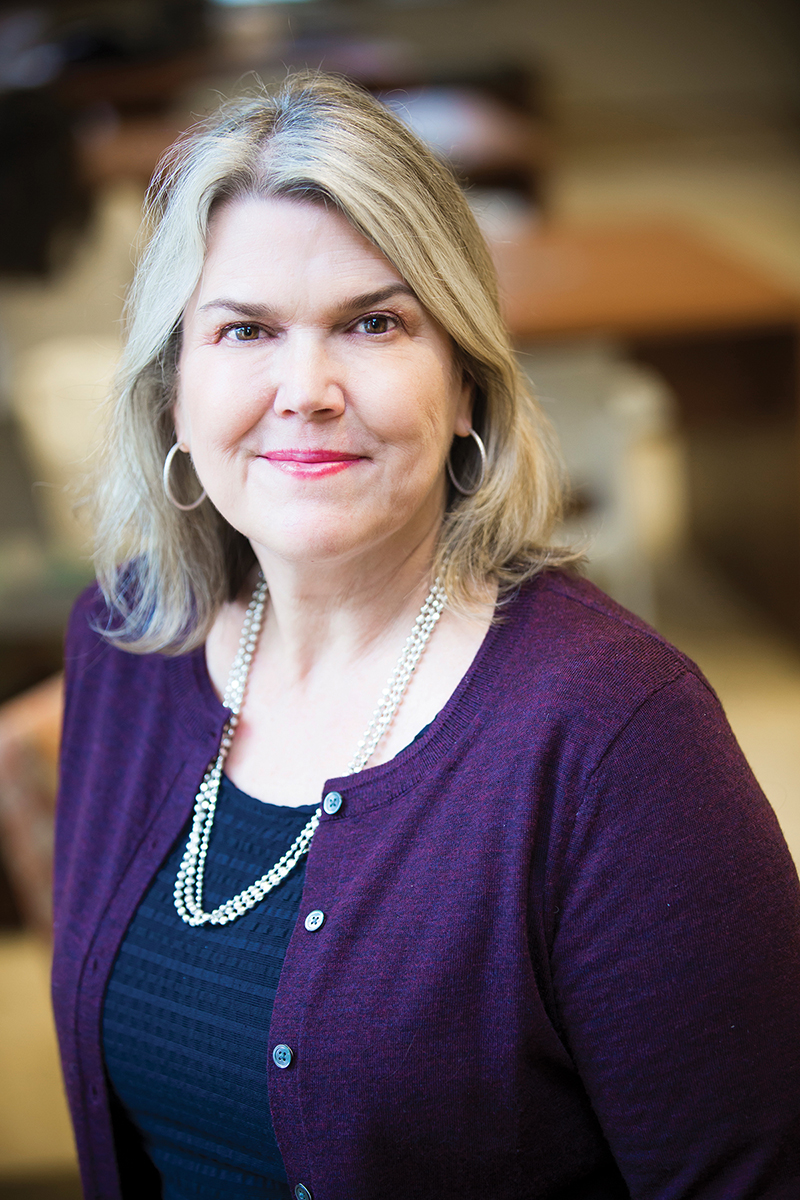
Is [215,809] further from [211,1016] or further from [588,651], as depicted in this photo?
[588,651]

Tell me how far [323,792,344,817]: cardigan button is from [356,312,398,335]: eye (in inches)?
16.0

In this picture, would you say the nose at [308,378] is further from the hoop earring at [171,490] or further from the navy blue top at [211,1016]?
the navy blue top at [211,1016]

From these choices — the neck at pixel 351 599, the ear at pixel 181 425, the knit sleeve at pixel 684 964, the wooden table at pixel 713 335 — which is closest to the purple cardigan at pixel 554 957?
the knit sleeve at pixel 684 964

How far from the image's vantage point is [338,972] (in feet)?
3.07

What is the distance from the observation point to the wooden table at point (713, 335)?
8.97 ft

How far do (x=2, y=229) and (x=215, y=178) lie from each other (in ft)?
10.1

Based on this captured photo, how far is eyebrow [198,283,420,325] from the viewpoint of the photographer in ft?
3.15

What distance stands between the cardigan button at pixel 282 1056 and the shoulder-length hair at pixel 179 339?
1.39 ft

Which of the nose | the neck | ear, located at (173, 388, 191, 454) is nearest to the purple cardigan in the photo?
the neck

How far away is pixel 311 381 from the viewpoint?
96 cm

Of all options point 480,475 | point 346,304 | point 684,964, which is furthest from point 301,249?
point 684,964

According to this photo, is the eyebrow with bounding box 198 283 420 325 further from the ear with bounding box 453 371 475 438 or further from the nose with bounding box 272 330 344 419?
the ear with bounding box 453 371 475 438

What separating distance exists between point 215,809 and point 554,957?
386 millimetres

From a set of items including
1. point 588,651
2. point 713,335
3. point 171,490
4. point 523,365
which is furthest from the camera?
point 713,335
